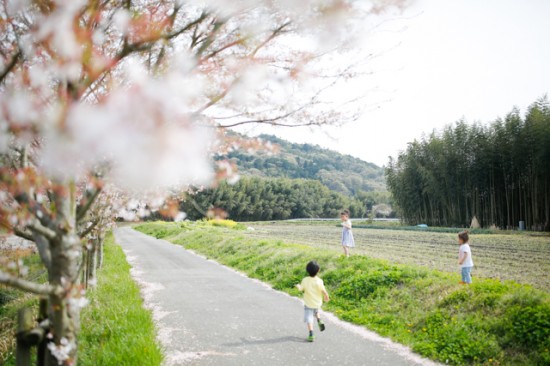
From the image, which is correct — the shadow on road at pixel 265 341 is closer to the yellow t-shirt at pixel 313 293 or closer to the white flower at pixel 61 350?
the yellow t-shirt at pixel 313 293

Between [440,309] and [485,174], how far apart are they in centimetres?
2584

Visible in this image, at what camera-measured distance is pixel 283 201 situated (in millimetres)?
68062

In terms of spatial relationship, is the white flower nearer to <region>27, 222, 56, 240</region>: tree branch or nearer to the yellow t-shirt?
<region>27, 222, 56, 240</region>: tree branch

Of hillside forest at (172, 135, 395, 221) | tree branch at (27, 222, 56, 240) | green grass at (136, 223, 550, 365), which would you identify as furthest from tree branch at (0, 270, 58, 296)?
green grass at (136, 223, 550, 365)

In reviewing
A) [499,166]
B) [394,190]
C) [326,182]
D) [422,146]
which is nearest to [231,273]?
[499,166]

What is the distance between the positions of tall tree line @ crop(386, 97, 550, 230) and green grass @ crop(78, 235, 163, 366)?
24683 mm

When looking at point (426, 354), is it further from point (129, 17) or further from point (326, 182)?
point (326, 182)

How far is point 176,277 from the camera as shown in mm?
10648

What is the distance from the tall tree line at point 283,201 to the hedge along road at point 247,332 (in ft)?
109

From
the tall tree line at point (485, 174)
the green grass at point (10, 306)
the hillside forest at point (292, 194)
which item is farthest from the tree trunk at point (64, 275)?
the tall tree line at point (485, 174)

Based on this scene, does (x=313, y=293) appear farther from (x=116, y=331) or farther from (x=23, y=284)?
(x=23, y=284)

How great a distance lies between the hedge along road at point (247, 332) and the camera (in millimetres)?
4684

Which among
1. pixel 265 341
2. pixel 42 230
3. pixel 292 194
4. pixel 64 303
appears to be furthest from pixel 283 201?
pixel 42 230

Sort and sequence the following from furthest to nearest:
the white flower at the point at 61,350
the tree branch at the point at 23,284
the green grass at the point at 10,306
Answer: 1. the green grass at the point at 10,306
2. the white flower at the point at 61,350
3. the tree branch at the point at 23,284
